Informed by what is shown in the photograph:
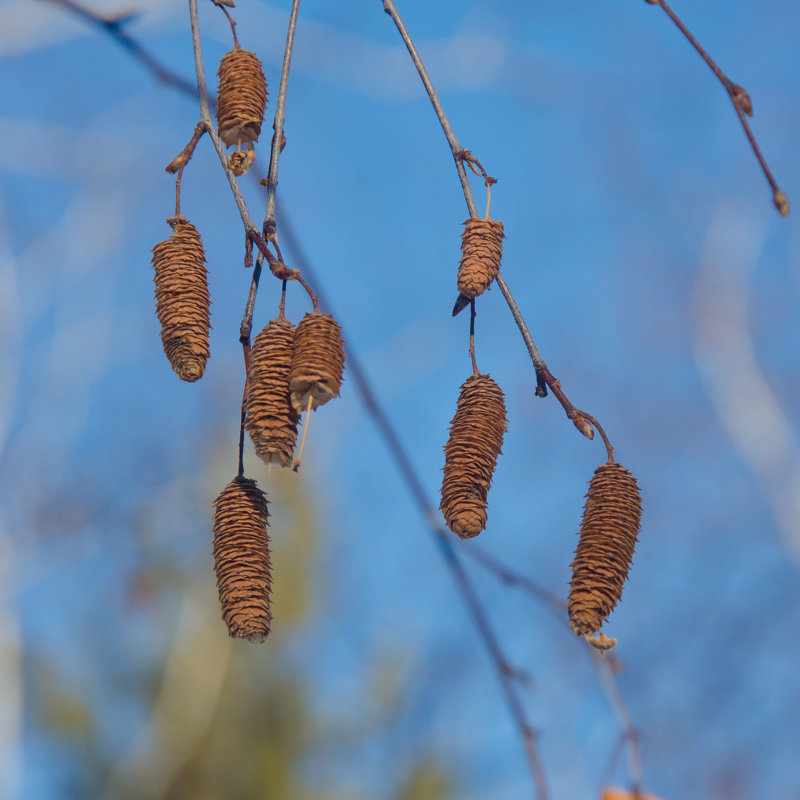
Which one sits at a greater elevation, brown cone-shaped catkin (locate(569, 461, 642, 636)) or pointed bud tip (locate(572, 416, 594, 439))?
pointed bud tip (locate(572, 416, 594, 439))

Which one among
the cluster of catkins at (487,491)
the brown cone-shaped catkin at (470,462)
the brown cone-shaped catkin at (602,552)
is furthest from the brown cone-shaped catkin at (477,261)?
the brown cone-shaped catkin at (602,552)

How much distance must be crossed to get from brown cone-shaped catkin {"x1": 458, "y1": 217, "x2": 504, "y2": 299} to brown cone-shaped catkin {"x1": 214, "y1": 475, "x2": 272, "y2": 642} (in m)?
0.32

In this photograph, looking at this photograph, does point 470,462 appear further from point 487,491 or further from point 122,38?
point 122,38

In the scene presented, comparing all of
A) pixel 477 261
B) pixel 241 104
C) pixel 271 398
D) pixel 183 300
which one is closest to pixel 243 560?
pixel 271 398

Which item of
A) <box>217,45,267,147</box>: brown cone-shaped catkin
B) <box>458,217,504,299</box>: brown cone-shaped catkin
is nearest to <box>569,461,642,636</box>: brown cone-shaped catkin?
<box>458,217,504,299</box>: brown cone-shaped catkin

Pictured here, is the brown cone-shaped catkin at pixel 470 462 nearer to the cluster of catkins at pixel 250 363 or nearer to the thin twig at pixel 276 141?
the cluster of catkins at pixel 250 363

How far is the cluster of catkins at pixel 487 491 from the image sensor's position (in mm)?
952

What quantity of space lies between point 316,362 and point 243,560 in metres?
0.25

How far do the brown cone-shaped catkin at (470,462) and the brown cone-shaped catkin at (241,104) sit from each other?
404mm

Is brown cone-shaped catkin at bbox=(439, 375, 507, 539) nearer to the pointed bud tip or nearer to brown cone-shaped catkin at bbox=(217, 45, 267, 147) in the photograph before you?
the pointed bud tip

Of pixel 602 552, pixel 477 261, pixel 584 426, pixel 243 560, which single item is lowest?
pixel 243 560

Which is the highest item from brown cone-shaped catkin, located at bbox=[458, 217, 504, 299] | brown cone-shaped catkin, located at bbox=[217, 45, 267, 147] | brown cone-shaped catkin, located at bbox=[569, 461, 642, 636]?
brown cone-shaped catkin, located at bbox=[217, 45, 267, 147]

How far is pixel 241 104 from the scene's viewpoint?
3.55 feet

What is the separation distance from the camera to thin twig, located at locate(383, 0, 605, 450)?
3.23ft
